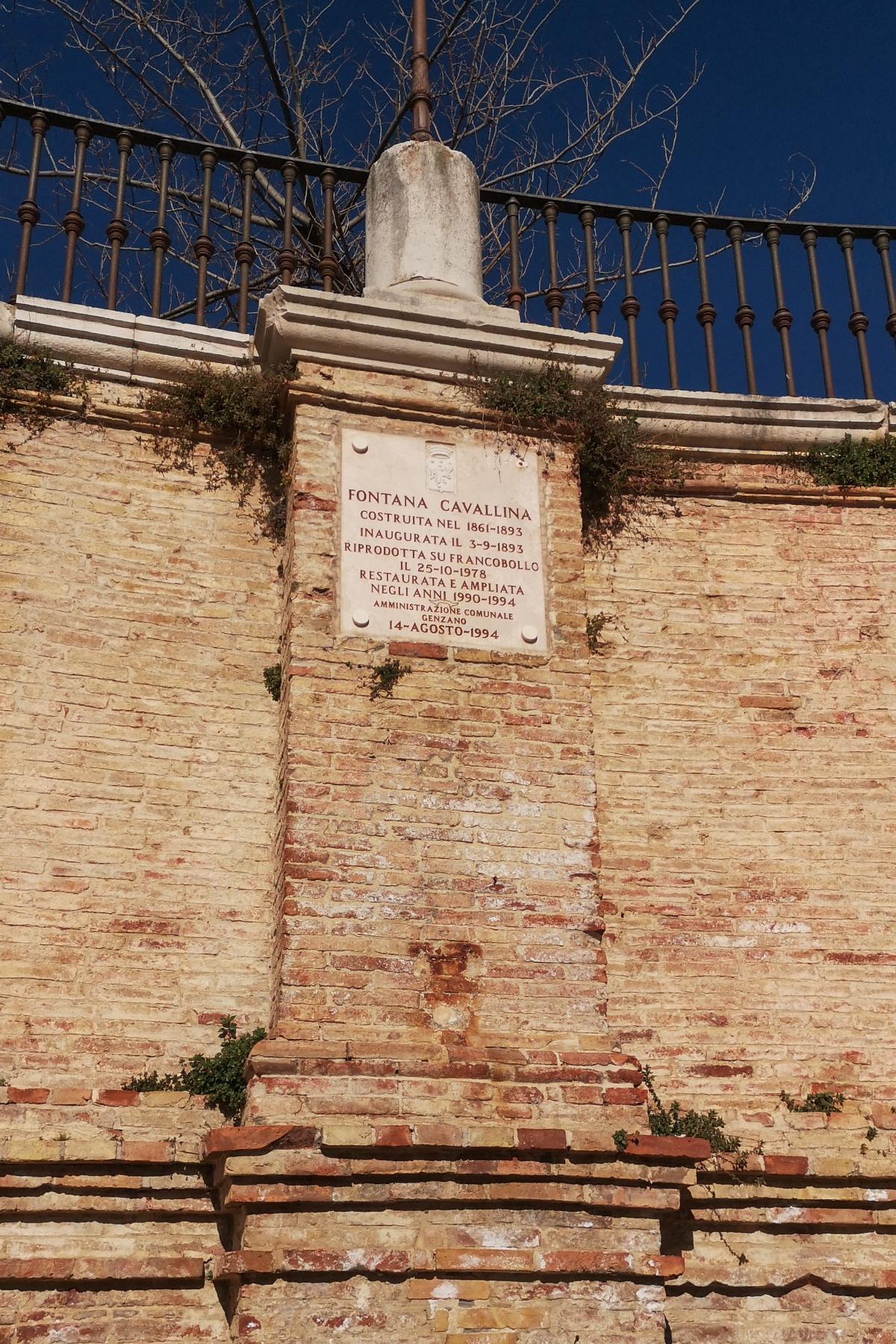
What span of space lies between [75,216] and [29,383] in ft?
2.84

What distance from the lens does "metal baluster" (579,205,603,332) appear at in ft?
26.0

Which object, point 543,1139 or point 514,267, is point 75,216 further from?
point 543,1139

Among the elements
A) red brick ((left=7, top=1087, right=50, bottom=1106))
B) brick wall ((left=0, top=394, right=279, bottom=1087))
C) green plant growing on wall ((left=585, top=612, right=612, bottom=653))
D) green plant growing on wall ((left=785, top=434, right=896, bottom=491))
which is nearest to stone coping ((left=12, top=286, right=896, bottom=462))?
brick wall ((left=0, top=394, right=279, bottom=1087))

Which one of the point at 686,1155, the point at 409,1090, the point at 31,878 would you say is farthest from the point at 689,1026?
the point at 31,878

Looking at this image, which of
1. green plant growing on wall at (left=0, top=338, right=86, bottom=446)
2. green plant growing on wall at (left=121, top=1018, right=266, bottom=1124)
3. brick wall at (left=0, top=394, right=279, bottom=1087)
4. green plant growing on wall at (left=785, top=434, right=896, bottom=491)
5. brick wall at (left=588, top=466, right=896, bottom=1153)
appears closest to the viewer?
green plant growing on wall at (left=121, top=1018, right=266, bottom=1124)

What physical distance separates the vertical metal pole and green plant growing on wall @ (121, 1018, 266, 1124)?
4.84 meters

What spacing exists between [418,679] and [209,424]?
173 centimetres

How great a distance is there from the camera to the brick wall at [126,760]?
605cm

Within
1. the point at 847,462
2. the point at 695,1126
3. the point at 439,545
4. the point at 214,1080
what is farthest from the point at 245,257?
the point at 695,1126

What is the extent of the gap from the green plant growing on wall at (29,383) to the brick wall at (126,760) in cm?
11

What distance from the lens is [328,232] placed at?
7.63 m

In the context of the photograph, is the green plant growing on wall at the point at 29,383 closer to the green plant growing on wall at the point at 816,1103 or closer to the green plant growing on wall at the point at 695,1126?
the green plant growing on wall at the point at 695,1126

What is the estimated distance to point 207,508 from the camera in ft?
23.6

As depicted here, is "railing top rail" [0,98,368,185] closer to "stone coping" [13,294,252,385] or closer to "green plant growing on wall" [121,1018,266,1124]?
"stone coping" [13,294,252,385]
